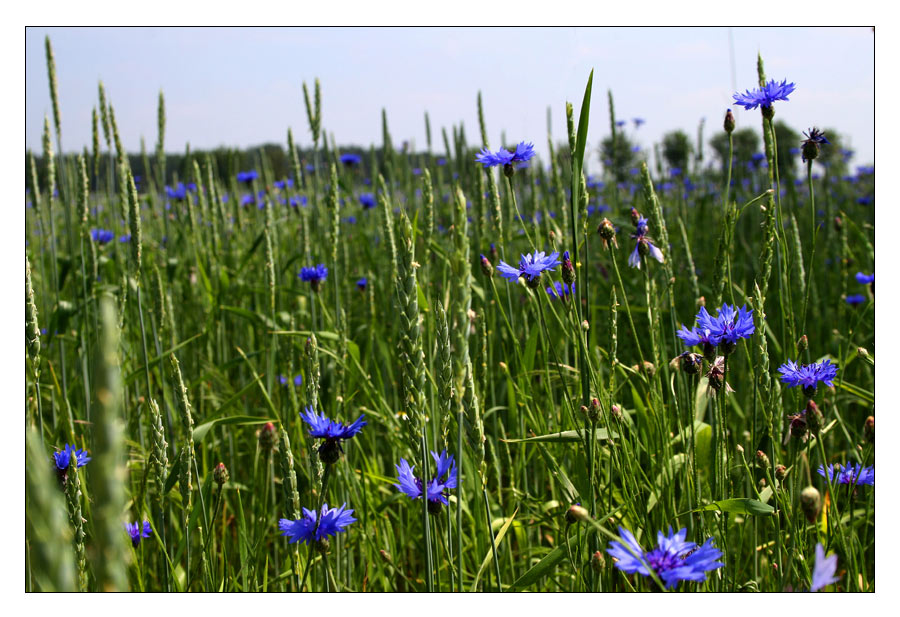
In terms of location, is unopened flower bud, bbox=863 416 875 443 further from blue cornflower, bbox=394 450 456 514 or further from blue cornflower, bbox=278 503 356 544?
blue cornflower, bbox=278 503 356 544

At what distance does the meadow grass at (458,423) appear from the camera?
0.90 m

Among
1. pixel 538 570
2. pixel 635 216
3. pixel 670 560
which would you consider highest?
pixel 635 216

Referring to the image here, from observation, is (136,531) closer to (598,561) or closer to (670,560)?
(598,561)

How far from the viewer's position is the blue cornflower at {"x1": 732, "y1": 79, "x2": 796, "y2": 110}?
1.25 m

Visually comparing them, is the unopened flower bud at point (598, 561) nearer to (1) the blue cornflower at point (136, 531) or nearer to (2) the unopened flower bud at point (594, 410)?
(2) the unopened flower bud at point (594, 410)

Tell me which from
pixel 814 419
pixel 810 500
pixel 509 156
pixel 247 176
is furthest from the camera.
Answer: pixel 247 176

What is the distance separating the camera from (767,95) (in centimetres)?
127

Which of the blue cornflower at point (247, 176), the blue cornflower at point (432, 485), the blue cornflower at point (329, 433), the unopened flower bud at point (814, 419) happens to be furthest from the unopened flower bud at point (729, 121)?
the blue cornflower at point (247, 176)

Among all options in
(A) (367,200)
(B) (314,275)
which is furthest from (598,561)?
(A) (367,200)

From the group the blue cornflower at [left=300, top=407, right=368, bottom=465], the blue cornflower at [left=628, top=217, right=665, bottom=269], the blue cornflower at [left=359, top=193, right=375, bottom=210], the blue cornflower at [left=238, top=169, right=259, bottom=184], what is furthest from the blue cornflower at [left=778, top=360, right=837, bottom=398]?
the blue cornflower at [left=238, top=169, right=259, bottom=184]

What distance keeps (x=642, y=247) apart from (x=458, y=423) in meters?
0.60
